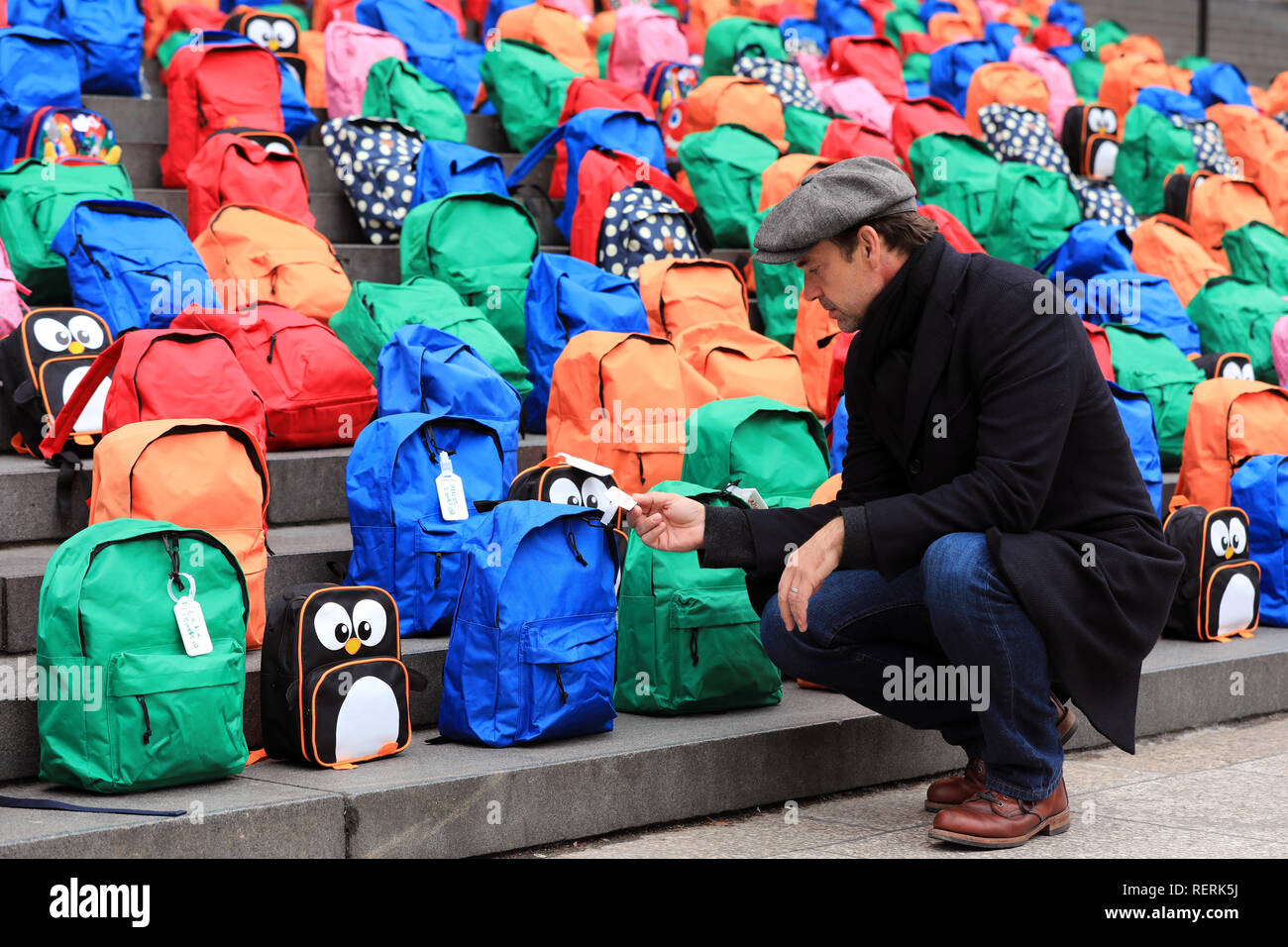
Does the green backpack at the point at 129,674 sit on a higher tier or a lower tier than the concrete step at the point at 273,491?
lower

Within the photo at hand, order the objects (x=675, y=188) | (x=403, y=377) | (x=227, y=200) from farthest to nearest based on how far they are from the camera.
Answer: (x=675, y=188)
(x=227, y=200)
(x=403, y=377)

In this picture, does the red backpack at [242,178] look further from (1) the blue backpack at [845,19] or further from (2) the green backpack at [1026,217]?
(1) the blue backpack at [845,19]

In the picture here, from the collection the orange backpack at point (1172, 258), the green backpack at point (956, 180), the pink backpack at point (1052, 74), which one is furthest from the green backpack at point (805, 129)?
the pink backpack at point (1052, 74)

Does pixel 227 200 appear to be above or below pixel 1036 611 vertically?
above

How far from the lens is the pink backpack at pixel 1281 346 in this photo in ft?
20.0

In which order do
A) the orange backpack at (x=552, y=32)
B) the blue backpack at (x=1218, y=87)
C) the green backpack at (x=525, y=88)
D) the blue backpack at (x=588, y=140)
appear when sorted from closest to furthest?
1. the blue backpack at (x=588, y=140)
2. the green backpack at (x=525, y=88)
3. the orange backpack at (x=552, y=32)
4. the blue backpack at (x=1218, y=87)

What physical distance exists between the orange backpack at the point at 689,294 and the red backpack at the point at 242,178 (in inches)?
46.7

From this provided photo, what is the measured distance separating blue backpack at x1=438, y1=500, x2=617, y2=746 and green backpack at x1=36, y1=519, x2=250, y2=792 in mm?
498

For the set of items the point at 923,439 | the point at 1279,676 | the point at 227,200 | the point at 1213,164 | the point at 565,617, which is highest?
the point at 1213,164

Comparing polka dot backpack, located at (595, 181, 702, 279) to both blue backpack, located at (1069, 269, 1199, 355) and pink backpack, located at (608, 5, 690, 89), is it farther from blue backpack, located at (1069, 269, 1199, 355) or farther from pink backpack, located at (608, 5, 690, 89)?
pink backpack, located at (608, 5, 690, 89)

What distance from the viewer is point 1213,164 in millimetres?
8648

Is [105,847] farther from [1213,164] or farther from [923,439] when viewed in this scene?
[1213,164]

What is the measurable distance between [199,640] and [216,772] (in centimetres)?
24
